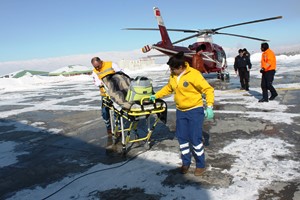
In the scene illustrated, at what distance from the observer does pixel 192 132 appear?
391cm

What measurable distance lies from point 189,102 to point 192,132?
46 centimetres

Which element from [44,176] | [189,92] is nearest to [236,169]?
[189,92]

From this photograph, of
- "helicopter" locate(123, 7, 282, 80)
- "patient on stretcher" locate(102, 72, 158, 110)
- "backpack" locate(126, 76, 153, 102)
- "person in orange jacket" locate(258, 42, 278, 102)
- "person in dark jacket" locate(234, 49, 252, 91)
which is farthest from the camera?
"helicopter" locate(123, 7, 282, 80)

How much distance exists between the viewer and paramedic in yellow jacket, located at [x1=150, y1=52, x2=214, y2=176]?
3.78m

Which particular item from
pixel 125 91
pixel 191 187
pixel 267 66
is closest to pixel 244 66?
pixel 267 66

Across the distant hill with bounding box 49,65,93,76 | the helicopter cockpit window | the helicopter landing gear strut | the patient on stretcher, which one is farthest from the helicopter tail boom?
the distant hill with bounding box 49,65,93,76

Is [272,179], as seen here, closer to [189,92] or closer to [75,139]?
[189,92]

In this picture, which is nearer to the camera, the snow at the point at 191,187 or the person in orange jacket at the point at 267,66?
the snow at the point at 191,187

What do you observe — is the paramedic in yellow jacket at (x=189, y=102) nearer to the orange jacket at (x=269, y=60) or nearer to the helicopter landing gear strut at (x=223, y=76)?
the orange jacket at (x=269, y=60)

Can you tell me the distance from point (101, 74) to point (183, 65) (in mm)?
2813

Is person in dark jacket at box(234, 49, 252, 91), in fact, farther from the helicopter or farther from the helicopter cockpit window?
the helicopter cockpit window

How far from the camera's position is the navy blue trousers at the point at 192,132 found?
12.7 ft

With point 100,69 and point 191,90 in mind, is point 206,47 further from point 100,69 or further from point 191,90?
point 191,90

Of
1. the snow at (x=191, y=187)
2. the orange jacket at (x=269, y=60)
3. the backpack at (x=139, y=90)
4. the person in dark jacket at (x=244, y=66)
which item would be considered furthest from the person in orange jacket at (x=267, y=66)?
the backpack at (x=139, y=90)
